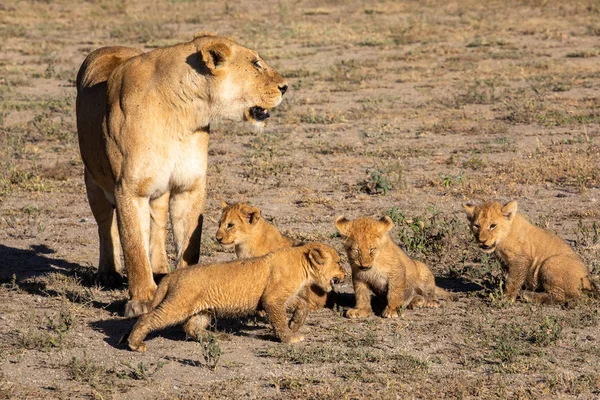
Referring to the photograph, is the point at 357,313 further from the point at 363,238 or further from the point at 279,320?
the point at 279,320

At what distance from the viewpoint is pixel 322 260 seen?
6734 mm

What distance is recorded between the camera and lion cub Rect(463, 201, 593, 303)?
7534 millimetres

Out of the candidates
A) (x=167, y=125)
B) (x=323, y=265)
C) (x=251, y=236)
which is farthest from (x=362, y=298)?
(x=167, y=125)

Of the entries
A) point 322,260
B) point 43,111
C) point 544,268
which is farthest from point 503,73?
point 322,260

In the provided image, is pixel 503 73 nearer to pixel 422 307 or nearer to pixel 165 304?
pixel 422 307

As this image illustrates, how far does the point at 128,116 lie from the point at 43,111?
7908 mm

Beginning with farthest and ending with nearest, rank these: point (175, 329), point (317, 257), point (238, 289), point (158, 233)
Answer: point (158, 233) → point (175, 329) → point (317, 257) → point (238, 289)

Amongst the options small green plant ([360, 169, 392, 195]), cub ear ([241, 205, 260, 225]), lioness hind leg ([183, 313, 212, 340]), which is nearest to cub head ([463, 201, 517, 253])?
cub ear ([241, 205, 260, 225])

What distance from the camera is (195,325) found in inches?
266

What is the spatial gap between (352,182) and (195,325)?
4708 mm

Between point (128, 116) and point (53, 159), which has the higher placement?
point (128, 116)

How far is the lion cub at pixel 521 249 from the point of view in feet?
24.7

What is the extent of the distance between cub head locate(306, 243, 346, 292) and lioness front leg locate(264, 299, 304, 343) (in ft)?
0.96

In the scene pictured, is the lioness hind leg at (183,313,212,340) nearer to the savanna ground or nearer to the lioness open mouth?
the savanna ground
